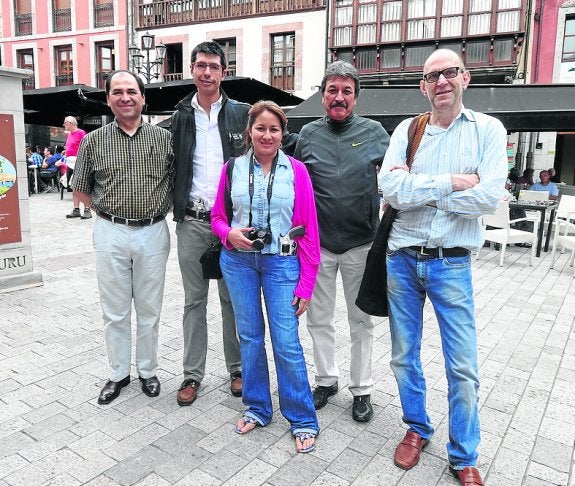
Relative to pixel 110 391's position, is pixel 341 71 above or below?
above

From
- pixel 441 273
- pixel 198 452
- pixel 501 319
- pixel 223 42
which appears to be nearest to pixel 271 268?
pixel 441 273

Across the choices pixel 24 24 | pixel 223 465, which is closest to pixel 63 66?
pixel 24 24

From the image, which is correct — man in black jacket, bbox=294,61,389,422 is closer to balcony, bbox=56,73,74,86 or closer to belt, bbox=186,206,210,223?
belt, bbox=186,206,210,223

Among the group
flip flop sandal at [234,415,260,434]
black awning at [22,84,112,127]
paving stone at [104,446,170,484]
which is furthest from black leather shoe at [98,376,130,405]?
black awning at [22,84,112,127]

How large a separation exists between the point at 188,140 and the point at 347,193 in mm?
1017

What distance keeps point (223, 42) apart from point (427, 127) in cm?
2101

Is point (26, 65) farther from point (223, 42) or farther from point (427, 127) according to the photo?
point (427, 127)

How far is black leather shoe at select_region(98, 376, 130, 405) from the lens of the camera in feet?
10.0

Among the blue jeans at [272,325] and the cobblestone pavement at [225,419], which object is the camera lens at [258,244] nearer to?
the blue jeans at [272,325]

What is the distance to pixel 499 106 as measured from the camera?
761 centimetres

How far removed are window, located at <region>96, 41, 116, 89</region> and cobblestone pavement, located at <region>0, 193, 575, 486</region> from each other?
21.9 m

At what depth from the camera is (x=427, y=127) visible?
2.36 metres

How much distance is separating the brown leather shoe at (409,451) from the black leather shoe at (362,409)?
0.34 metres

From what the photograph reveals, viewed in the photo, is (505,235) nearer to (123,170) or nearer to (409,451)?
(409,451)
